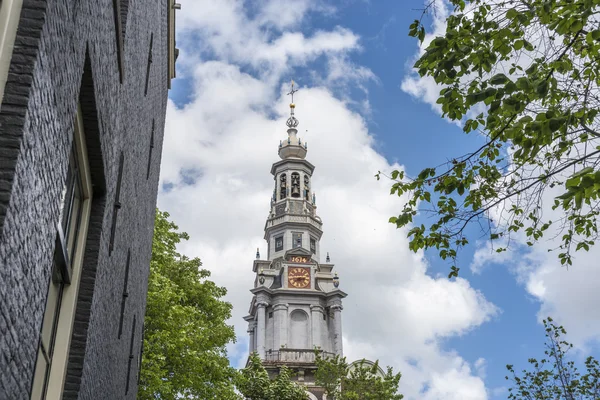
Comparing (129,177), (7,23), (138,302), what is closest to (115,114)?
(129,177)

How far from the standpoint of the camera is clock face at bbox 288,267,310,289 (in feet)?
224

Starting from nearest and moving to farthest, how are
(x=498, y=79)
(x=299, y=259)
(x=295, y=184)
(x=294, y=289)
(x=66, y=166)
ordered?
(x=66, y=166) → (x=498, y=79) → (x=294, y=289) → (x=299, y=259) → (x=295, y=184)

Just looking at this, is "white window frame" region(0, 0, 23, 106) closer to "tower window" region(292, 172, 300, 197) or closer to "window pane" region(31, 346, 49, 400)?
"window pane" region(31, 346, 49, 400)

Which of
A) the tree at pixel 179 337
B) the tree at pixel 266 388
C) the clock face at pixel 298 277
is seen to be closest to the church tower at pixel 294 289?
the clock face at pixel 298 277

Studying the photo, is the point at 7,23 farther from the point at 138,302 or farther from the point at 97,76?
the point at 138,302

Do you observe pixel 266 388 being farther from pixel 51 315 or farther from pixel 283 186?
pixel 51 315

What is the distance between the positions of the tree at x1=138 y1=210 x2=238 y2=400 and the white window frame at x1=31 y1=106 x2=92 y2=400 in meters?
16.2

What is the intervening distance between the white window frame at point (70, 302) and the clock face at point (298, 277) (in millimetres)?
60690

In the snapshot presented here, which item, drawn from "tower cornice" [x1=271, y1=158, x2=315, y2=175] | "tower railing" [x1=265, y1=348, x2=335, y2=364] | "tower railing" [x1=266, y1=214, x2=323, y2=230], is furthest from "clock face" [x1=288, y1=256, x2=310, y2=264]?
"tower cornice" [x1=271, y1=158, x2=315, y2=175]

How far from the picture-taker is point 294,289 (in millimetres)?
67562

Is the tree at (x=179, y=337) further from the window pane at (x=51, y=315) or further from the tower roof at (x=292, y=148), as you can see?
the tower roof at (x=292, y=148)

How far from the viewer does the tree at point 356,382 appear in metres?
42.6

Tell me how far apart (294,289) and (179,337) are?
140 ft

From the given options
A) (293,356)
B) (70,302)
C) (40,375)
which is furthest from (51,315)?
(293,356)
